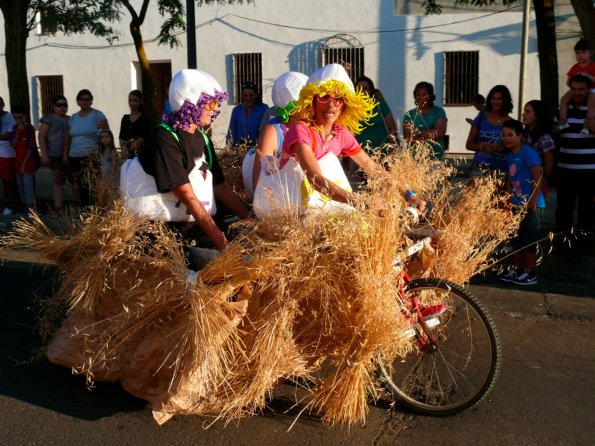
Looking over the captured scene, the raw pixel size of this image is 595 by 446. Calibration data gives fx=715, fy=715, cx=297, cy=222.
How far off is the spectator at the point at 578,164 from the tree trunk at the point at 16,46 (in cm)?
837

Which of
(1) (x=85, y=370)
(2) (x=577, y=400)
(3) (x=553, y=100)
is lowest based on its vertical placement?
(2) (x=577, y=400)

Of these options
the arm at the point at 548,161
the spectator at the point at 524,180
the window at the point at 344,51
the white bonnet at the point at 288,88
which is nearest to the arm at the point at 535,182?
the spectator at the point at 524,180

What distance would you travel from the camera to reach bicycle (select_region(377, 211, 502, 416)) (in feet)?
12.2

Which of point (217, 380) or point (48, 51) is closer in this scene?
point (217, 380)

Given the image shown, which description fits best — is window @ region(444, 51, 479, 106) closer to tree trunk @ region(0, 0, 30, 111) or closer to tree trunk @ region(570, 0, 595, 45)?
tree trunk @ region(570, 0, 595, 45)

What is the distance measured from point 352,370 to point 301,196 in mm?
1059

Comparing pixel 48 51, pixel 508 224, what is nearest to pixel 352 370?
pixel 508 224

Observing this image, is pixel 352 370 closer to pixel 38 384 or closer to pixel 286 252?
pixel 286 252

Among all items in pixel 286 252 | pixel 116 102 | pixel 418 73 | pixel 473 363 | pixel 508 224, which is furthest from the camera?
pixel 116 102

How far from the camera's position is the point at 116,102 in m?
22.2

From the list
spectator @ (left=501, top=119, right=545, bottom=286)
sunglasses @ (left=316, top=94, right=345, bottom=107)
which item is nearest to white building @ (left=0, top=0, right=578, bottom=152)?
spectator @ (left=501, top=119, right=545, bottom=286)

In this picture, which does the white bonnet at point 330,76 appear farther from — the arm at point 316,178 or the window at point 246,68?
the window at point 246,68

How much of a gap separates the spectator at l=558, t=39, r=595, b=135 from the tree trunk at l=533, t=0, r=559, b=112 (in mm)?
1342

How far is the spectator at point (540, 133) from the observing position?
6.68m
